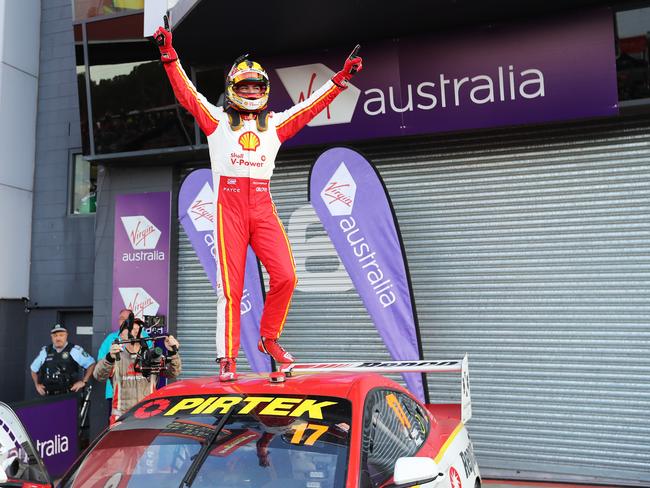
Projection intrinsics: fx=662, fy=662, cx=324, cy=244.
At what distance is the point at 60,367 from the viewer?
8.24 meters

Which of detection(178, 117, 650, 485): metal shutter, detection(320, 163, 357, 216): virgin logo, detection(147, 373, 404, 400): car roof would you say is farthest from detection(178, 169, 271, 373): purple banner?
detection(147, 373, 404, 400): car roof

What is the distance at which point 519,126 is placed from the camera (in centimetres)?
776

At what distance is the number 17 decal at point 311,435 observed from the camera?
113 inches

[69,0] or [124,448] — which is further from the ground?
[69,0]

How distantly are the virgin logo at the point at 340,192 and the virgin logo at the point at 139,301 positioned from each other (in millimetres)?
3164

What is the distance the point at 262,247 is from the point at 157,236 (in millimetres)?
4983

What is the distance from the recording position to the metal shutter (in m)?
7.32

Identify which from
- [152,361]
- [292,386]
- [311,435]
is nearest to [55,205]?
[152,361]

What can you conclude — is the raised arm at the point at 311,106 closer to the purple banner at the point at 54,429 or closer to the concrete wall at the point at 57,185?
the purple banner at the point at 54,429

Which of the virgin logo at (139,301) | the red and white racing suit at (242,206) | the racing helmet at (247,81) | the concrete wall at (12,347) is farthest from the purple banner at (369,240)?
the concrete wall at (12,347)

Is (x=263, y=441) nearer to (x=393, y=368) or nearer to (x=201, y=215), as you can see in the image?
(x=393, y=368)

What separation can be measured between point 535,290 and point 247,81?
465cm

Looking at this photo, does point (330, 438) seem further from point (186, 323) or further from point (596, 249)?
point (186, 323)

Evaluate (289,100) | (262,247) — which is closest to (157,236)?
(289,100)
